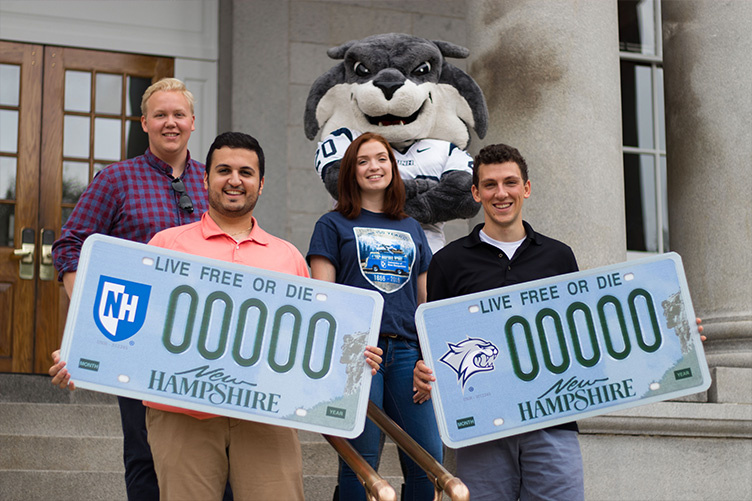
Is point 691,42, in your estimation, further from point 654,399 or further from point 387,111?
point 654,399

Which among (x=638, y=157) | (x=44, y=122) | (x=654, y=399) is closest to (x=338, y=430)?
(x=654, y=399)

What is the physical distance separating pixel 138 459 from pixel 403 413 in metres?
0.92

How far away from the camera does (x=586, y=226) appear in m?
5.84

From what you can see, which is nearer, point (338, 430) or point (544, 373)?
point (338, 430)

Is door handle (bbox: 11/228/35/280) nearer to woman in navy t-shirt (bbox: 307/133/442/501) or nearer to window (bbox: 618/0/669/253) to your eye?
woman in navy t-shirt (bbox: 307/133/442/501)

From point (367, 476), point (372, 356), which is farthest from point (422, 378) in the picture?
point (367, 476)

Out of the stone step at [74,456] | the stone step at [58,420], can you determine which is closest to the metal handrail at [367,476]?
the stone step at [74,456]

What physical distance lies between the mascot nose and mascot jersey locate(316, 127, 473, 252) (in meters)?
0.25

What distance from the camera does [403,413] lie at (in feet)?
11.3

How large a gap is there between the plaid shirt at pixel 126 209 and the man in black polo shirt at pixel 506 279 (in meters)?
0.97

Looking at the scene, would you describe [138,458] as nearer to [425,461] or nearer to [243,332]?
[243,332]

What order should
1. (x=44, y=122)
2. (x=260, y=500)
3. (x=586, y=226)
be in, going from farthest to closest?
1. (x=44, y=122)
2. (x=586, y=226)
3. (x=260, y=500)

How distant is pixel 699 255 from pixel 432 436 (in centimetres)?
384

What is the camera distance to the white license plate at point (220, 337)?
2793 mm
